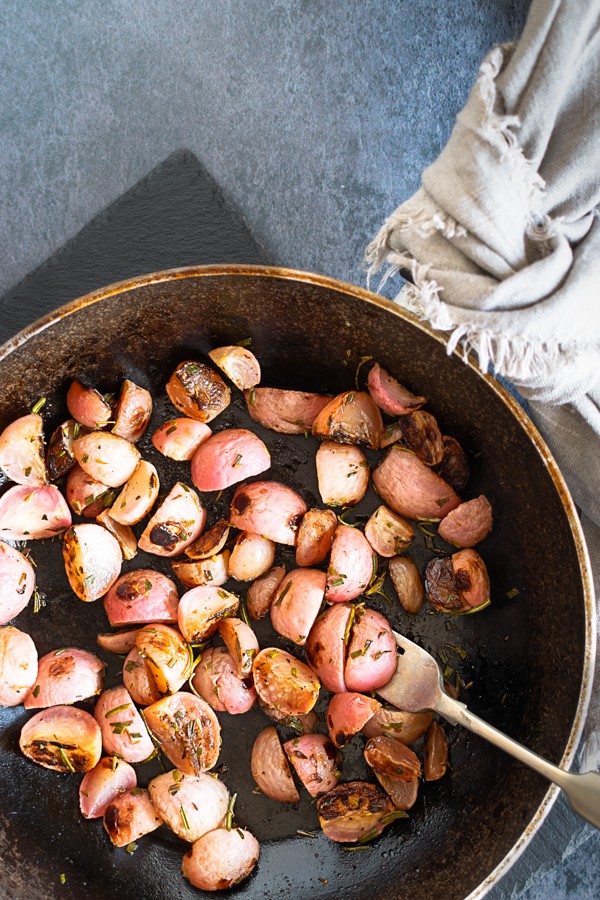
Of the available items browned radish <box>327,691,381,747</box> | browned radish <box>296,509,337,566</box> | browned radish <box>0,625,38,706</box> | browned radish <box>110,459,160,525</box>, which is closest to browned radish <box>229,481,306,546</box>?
browned radish <box>296,509,337,566</box>

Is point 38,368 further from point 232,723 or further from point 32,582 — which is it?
point 232,723

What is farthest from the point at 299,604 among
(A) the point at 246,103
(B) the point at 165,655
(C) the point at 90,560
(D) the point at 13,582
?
(A) the point at 246,103

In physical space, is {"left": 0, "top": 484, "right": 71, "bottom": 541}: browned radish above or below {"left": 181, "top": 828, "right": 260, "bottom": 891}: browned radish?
above

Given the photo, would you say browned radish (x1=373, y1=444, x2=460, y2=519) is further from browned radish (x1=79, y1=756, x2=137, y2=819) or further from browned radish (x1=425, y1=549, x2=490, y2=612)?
browned radish (x1=79, y1=756, x2=137, y2=819)

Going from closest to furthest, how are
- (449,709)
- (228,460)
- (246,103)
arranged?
(449,709), (228,460), (246,103)

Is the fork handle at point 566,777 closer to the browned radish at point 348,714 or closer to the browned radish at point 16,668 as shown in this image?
the browned radish at point 348,714

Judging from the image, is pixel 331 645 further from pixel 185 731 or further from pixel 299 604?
pixel 185 731

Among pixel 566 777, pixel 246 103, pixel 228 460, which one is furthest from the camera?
pixel 246 103
